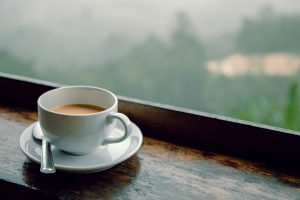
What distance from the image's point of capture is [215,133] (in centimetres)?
62

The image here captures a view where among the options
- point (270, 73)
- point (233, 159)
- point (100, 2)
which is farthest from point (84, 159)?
point (270, 73)

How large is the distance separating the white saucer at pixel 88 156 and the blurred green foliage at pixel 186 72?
97cm

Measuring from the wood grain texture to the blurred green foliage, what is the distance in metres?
0.89

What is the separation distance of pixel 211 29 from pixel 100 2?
0.47 meters

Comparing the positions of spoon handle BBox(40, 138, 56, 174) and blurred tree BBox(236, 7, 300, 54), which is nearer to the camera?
spoon handle BBox(40, 138, 56, 174)

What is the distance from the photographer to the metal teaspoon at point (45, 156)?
0.49m

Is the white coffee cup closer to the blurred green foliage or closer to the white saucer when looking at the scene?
the white saucer

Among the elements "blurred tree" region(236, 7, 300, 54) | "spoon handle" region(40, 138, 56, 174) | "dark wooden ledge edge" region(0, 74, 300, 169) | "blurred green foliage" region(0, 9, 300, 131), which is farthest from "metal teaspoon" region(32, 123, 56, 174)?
"blurred tree" region(236, 7, 300, 54)

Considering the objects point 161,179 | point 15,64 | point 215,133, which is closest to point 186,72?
point 15,64

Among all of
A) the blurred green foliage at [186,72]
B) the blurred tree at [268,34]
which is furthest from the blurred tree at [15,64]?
the blurred tree at [268,34]

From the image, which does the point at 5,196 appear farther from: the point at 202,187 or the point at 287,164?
the point at 287,164

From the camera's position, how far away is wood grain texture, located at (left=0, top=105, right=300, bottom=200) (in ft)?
1.65

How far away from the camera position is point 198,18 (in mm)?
1434

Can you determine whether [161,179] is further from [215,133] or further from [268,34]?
[268,34]
